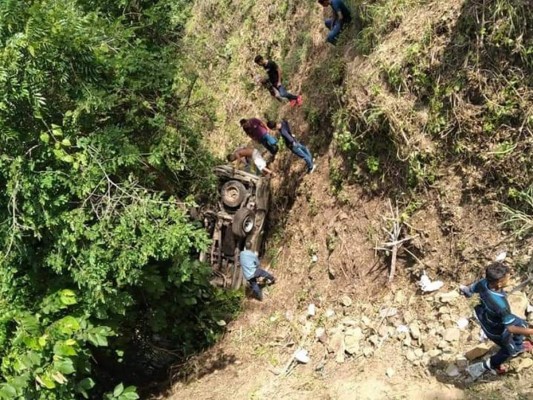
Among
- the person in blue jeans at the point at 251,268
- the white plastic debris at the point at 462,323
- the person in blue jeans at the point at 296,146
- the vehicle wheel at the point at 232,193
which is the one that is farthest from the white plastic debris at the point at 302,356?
the person in blue jeans at the point at 296,146

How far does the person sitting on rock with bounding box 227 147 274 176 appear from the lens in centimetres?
897

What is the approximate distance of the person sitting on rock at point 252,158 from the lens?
29.4 ft

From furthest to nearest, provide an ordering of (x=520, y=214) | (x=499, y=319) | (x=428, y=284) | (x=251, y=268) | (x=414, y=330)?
1. (x=251, y=268)
2. (x=428, y=284)
3. (x=414, y=330)
4. (x=520, y=214)
5. (x=499, y=319)

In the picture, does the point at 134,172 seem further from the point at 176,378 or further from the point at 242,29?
the point at 242,29

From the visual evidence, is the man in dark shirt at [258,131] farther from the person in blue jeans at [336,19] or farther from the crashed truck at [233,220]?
the person in blue jeans at [336,19]

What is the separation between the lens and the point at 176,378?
324 inches

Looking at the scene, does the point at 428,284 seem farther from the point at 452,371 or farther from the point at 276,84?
the point at 276,84

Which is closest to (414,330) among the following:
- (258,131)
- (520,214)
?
(520,214)

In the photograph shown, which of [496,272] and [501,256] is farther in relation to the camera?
[501,256]

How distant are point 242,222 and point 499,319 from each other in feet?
14.7

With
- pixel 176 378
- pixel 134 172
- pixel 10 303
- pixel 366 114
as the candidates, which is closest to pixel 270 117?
pixel 366 114

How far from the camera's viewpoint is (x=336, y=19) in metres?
8.89

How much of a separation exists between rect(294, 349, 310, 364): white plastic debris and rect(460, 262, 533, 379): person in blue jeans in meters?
2.48

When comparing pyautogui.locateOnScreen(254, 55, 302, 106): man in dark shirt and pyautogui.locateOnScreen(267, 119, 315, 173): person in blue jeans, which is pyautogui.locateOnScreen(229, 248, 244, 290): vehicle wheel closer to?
pyautogui.locateOnScreen(267, 119, 315, 173): person in blue jeans
